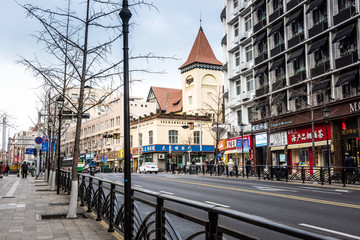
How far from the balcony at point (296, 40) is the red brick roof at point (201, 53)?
3588 centimetres

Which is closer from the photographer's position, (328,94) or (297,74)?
(328,94)

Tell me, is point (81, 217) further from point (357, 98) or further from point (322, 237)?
point (357, 98)

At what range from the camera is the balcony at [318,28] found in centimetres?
2900

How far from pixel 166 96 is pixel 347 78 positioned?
58588mm

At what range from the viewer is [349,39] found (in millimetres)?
26844

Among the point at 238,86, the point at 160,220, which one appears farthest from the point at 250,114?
the point at 160,220

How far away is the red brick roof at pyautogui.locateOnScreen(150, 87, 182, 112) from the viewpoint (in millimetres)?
79500

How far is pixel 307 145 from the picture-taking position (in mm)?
30844

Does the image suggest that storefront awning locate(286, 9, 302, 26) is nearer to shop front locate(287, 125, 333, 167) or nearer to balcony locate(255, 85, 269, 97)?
balcony locate(255, 85, 269, 97)

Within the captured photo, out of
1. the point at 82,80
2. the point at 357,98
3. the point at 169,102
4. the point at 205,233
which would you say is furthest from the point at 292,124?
the point at 169,102

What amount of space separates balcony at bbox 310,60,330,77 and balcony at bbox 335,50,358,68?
1.23 meters

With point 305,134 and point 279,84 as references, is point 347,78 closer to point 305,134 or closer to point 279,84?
point 305,134

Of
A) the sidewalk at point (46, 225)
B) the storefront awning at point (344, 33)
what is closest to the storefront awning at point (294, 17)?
the storefront awning at point (344, 33)

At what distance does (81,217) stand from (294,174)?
1843 cm
